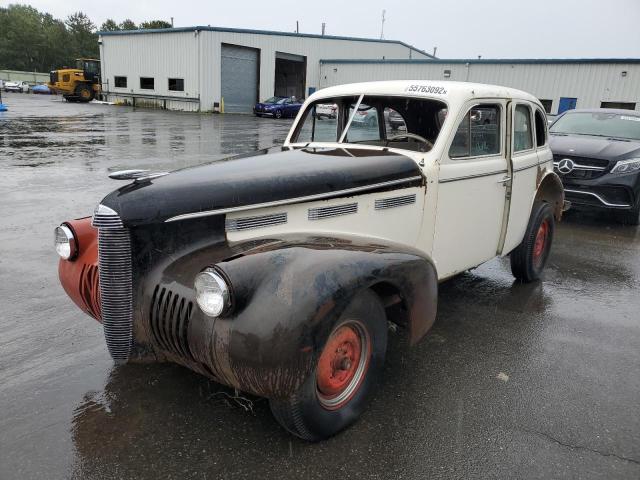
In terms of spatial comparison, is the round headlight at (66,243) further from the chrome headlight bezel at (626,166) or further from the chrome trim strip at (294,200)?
the chrome headlight bezel at (626,166)

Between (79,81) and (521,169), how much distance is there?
3905 centimetres

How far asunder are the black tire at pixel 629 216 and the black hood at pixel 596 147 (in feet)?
2.75

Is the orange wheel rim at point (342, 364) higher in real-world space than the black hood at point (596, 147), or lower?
lower

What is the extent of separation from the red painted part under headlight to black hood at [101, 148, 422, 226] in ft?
1.38

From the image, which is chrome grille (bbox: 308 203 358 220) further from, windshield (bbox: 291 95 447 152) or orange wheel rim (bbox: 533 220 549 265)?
orange wheel rim (bbox: 533 220 549 265)

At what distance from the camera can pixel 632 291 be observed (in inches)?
200

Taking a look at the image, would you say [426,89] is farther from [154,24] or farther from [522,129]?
[154,24]

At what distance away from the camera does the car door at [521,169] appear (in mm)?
4262

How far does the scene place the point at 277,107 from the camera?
1237 inches

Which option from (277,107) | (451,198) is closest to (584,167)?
(451,198)

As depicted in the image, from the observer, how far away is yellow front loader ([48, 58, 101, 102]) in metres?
36.5

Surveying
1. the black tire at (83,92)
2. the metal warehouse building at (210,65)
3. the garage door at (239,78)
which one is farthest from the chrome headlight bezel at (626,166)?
the black tire at (83,92)

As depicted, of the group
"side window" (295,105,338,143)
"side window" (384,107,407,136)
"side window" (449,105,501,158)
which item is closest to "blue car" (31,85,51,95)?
"side window" (295,105,338,143)

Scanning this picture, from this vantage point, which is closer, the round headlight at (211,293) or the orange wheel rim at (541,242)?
the round headlight at (211,293)
